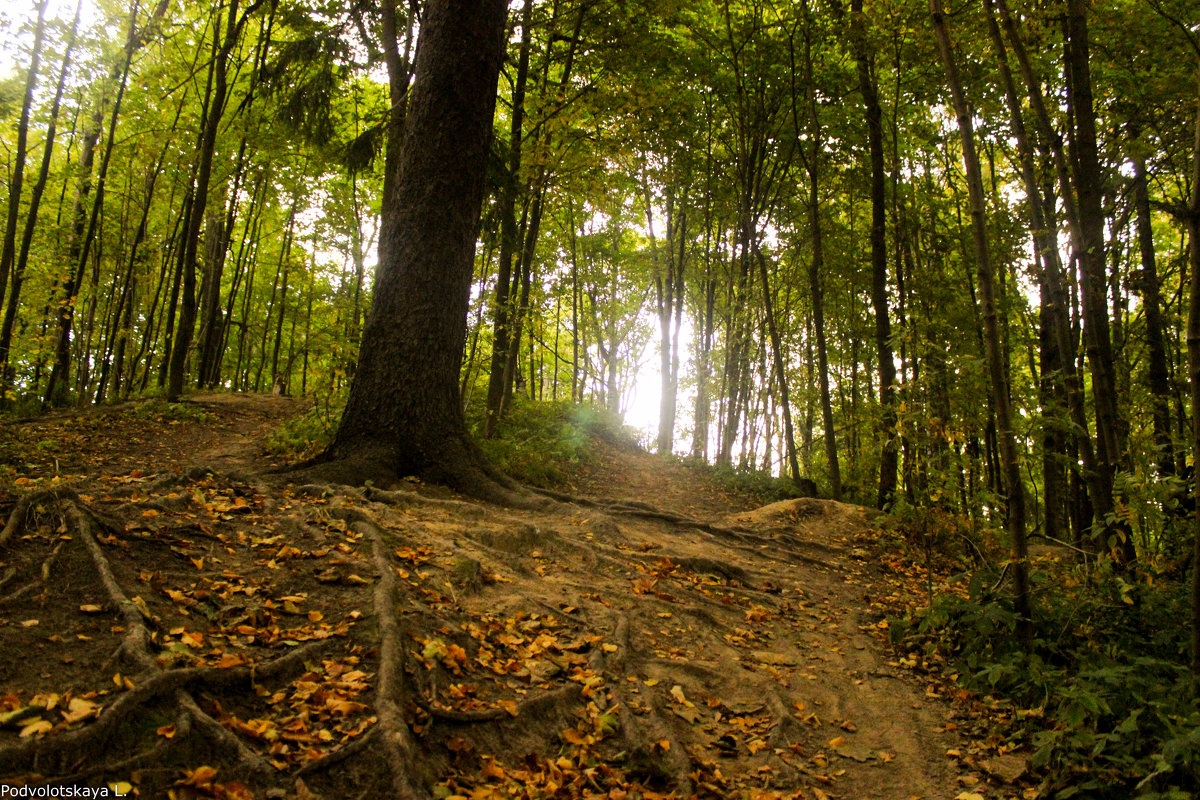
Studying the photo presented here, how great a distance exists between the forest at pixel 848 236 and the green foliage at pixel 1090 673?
0.08 ft

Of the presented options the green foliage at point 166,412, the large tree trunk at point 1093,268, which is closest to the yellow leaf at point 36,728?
the large tree trunk at point 1093,268

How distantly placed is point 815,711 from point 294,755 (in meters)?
Result: 2.89

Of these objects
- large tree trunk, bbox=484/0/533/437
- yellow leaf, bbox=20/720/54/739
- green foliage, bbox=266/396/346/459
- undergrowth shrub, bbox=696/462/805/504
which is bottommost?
yellow leaf, bbox=20/720/54/739

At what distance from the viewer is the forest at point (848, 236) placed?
14.1ft

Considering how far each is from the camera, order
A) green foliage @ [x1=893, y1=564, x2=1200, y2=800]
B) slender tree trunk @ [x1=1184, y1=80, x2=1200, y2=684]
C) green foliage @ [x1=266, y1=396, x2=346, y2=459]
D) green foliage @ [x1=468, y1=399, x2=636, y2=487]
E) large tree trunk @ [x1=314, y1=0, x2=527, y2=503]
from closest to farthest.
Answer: green foliage @ [x1=893, y1=564, x2=1200, y2=800], slender tree trunk @ [x1=1184, y1=80, x2=1200, y2=684], large tree trunk @ [x1=314, y1=0, x2=527, y2=503], green foliage @ [x1=266, y1=396, x2=346, y2=459], green foliage @ [x1=468, y1=399, x2=636, y2=487]

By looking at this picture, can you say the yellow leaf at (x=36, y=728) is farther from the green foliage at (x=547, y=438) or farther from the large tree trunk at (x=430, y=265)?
the green foliage at (x=547, y=438)

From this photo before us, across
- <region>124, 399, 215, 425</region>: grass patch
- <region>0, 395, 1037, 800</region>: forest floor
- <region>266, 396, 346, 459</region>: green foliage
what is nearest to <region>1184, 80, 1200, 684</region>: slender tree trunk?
<region>0, 395, 1037, 800</region>: forest floor

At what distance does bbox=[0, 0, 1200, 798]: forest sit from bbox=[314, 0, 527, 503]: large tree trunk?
1.48ft

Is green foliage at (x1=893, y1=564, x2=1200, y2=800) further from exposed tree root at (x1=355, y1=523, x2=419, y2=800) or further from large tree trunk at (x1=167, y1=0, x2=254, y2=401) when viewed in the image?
large tree trunk at (x1=167, y1=0, x2=254, y2=401)

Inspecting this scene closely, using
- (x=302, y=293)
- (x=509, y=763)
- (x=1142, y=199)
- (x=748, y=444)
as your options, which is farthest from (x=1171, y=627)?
(x=302, y=293)

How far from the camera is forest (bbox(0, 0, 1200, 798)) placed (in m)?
4.30

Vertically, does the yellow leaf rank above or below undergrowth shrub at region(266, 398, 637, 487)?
below

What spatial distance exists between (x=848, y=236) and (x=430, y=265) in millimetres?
12187

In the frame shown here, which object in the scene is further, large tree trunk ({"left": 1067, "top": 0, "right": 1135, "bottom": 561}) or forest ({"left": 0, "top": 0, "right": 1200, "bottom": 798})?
large tree trunk ({"left": 1067, "top": 0, "right": 1135, "bottom": 561})
